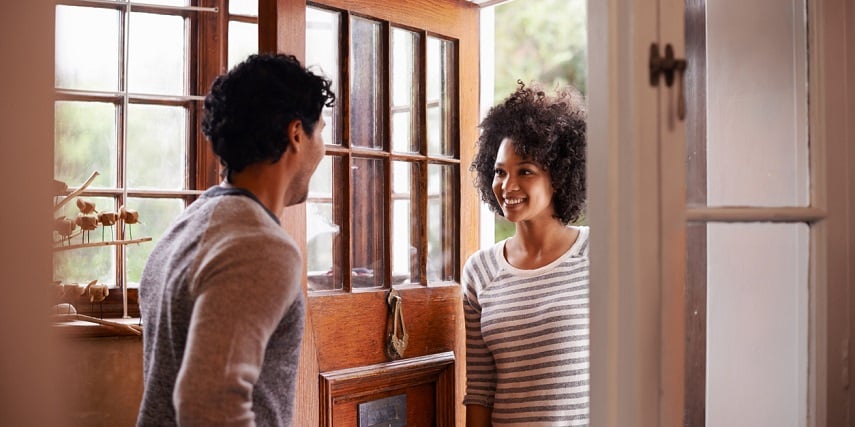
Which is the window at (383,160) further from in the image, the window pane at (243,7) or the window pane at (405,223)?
the window pane at (243,7)

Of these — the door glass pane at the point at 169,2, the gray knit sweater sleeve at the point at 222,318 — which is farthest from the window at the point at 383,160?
the door glass pane at the point at 169,2

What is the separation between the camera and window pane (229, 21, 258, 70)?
9.08ft

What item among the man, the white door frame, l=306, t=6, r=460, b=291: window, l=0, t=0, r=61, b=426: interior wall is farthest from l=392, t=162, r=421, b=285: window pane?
l=0, t=0, r=61, b=426: interior wall

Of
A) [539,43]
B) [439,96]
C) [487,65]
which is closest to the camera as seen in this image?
[439,96]

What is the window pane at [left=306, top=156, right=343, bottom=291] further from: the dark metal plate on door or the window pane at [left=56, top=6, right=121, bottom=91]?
the window pane at [left=56, top=6, right=121, bottom=91]

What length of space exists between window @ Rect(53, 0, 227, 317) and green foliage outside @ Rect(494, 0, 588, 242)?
5.87 metres

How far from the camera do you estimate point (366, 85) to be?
1920 millimetres

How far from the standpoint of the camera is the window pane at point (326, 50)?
5.78 ft

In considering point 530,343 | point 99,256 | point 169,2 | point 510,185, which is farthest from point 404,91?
point 99,256

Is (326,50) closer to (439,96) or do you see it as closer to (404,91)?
(404,91)

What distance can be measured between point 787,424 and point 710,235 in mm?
413

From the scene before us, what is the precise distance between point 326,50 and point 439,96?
462 millimetres

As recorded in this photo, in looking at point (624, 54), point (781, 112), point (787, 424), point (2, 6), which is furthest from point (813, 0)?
point (2, 6)

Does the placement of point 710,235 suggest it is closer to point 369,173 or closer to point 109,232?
point 369,173
